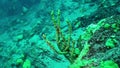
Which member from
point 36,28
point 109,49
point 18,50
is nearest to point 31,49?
point 18,50

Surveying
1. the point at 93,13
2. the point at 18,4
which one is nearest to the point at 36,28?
the point at 93,13

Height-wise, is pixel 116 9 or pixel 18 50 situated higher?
pixel 116 9

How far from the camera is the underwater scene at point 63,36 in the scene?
3.06 meters

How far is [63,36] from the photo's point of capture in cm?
341

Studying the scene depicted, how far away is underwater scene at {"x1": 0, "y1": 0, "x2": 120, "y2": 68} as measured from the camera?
306 cm

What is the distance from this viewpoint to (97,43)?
126 inches

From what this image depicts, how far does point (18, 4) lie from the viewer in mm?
12742

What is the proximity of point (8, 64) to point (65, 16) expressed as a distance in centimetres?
317

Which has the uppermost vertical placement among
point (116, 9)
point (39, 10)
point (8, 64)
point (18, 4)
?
point (18, 4)

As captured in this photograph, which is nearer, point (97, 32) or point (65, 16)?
point (97, 32)

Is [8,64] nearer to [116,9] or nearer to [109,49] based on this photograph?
[116,9]

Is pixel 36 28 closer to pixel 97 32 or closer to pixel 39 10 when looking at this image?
pixel 39 10

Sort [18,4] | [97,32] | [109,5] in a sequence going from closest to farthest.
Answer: [97,32]
[109,5]
[18,4]

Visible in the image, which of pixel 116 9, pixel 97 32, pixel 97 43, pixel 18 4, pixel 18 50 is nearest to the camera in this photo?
pixel 97 43
